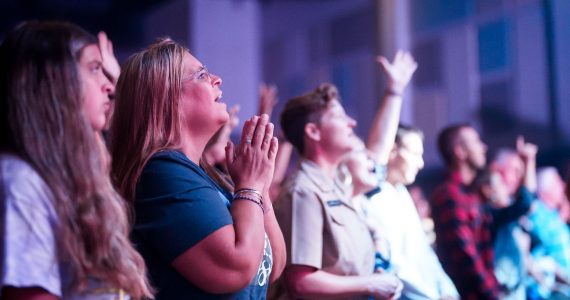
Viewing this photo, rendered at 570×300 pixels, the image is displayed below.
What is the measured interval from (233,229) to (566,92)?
5.86 meters

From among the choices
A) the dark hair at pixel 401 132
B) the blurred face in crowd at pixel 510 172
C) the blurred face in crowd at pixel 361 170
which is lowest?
the blurred face in crowd at pixel 510 172

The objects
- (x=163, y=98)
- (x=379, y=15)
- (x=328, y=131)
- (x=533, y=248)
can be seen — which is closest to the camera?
(x=163, y=98)

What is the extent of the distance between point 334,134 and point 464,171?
1339 millimetres

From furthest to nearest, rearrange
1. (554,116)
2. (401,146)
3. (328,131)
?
(554,116), (401,146), (328,131)

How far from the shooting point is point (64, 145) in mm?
1156

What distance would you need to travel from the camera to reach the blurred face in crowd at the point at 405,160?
292 cm

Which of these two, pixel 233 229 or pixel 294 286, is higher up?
pixel 233 229

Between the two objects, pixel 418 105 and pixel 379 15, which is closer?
pixel 379 15

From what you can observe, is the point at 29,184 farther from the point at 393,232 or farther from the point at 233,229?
the point at 393,232

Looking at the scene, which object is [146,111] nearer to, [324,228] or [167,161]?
[167,161]

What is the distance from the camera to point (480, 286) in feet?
10.3

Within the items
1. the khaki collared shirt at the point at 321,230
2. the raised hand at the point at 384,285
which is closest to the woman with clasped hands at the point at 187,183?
the khaki collared shirt at the point at 321,230

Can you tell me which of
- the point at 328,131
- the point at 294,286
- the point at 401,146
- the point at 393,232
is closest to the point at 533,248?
the point at 401,146

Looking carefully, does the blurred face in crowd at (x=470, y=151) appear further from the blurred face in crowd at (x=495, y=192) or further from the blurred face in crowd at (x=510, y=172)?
the blurred face in crowd at (x=510, y=172)
